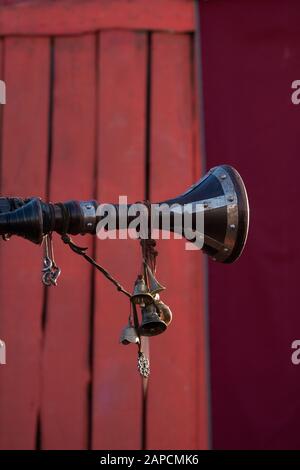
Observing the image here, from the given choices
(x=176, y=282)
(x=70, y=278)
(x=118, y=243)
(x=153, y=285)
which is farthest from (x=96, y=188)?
(x=153, y=285)

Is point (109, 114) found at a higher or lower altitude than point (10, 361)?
higher

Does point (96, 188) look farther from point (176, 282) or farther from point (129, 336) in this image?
point (129, 336)

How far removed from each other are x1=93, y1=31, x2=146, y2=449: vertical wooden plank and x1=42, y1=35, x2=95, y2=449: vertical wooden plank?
2.3 inches

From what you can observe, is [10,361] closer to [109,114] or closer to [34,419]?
[34,419]

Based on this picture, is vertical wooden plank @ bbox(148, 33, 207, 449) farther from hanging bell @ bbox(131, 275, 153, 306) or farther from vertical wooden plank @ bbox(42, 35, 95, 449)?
hanging bell @ bbox(131, 275, 153, 306)

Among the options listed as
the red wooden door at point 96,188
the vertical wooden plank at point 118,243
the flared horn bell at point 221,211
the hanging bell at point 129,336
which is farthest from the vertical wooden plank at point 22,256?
the flared horn bell at point 221,211

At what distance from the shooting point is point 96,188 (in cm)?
362

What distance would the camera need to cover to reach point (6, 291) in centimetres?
356

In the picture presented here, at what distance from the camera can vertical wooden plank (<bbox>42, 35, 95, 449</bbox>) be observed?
11.5ft

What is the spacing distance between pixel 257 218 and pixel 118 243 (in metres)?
0.61

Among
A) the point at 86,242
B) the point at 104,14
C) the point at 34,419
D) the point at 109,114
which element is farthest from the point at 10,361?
the point at 104,14

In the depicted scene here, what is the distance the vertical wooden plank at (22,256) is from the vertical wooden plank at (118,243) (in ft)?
0.86

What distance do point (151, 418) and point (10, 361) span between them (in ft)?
2.12

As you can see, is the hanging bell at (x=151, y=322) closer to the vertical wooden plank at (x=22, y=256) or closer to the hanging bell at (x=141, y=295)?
the hanging bell at (x=141, y=295)
